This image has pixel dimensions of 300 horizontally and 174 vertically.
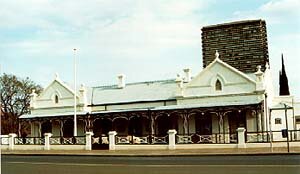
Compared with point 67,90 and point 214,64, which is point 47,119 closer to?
point 67,90

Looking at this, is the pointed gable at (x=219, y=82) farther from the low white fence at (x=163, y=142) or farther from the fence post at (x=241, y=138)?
the fence post at (x=241, y=138)

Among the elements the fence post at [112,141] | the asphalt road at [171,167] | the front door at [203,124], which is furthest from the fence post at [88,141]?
the asphalt road at [171,167]

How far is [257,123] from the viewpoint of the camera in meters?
31.1

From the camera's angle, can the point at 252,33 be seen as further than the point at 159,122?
Yes

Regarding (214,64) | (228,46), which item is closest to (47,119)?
(214,64)

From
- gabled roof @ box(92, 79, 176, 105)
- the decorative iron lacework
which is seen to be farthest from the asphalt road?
gabled roof @ box(92, 79, 176, 105)

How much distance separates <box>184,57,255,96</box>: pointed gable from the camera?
32.4 meters

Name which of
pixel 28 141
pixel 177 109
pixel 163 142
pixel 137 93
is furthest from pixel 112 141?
pixel 137 93

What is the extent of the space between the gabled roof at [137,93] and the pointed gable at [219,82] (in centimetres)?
238

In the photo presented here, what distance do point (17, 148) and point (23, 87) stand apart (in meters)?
20.0

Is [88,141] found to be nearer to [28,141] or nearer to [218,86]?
[28,141]

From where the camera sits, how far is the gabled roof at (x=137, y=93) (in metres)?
36.9

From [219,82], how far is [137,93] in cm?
788

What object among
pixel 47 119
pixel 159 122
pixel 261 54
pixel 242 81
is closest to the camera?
pixel 242 81
